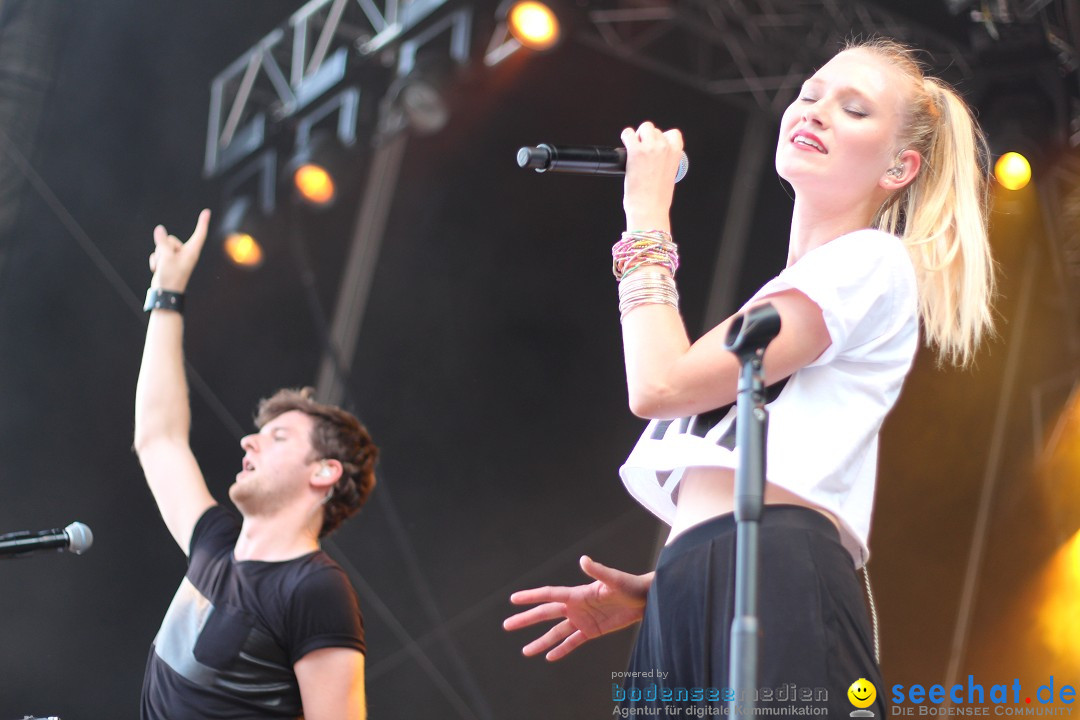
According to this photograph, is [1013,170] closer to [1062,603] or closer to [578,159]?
[1062,603]

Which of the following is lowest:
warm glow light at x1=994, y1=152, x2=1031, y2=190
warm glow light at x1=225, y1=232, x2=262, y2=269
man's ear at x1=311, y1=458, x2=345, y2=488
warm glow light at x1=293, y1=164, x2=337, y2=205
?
man's ear at x1=311, y1=458, x2=345, y2=488

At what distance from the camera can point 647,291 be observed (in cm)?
125

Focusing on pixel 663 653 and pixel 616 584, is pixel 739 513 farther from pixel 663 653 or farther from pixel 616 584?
pixel 616 584

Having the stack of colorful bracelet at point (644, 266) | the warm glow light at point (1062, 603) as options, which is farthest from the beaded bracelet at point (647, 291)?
the warm glow light at point (1062, 603)

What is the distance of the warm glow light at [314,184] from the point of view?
12.1ft

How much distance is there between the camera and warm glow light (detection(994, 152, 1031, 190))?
421 cm

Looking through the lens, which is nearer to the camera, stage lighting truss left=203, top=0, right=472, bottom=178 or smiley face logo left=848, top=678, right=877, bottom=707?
smiley face logo left=848, top=678, right=877, bottom=707

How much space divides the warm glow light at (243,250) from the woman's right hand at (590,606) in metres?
2.28

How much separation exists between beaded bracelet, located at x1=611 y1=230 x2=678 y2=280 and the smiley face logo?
483 mm

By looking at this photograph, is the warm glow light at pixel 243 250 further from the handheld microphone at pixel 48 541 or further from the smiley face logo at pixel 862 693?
the smiley face logo at pixel 862 693

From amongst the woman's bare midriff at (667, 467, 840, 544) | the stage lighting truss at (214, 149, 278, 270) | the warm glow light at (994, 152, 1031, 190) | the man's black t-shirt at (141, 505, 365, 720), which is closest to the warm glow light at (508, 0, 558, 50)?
the stage lighting truss at (214, 149, 278, 270)

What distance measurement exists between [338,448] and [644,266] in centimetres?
180

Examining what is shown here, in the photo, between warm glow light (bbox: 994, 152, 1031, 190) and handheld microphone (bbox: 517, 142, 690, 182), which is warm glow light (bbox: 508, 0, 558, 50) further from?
handheld microphone (bbox: 517, 142, 690, 182)

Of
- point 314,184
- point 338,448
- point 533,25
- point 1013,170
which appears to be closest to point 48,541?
point 338,448
